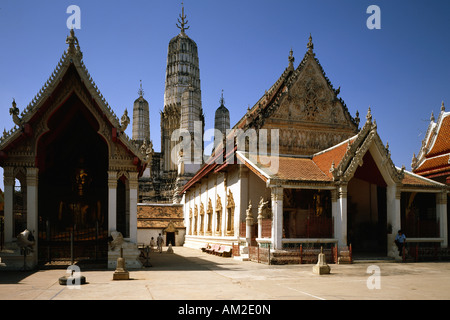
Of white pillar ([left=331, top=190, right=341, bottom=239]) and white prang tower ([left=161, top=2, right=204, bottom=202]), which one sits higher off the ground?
white prang tower ([left=161, top=2, right=204, bottom=202])

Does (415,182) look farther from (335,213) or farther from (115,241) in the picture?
(115,241)

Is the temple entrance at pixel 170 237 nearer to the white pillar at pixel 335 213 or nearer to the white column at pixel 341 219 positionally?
the white pillar at pixel 335 213

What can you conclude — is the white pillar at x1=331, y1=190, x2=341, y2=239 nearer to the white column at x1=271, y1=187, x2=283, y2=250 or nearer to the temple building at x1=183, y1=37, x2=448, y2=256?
the temple building at x1=183, y1=37, x2=448, y2=256

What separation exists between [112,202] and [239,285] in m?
6.64

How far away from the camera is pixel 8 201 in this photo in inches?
595

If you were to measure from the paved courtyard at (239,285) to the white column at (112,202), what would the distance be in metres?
1.86

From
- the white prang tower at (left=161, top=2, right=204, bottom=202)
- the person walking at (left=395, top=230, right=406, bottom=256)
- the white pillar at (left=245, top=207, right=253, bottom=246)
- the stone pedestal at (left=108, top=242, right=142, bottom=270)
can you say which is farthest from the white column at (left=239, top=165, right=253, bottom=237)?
the white prang tower at (left=161, top=2, right=204, bottom=202)

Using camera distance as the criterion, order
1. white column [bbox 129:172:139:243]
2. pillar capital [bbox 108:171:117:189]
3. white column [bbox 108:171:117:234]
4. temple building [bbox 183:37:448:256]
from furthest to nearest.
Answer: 1. temple building [bbox 183:37:448:256]
2. white column [bbox 129:172:139:243]
3. pillar capital [bbox 108:171:117:189]
4. white column [bbox 108:171:117:234]

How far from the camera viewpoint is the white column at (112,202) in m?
15.7

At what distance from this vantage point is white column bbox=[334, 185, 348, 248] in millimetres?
18578

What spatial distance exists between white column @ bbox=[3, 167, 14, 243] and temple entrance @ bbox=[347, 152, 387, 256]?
15124 mm

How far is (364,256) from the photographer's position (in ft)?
64.7

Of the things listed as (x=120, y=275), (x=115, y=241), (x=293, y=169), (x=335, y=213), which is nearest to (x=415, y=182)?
(x=335, y=213)
